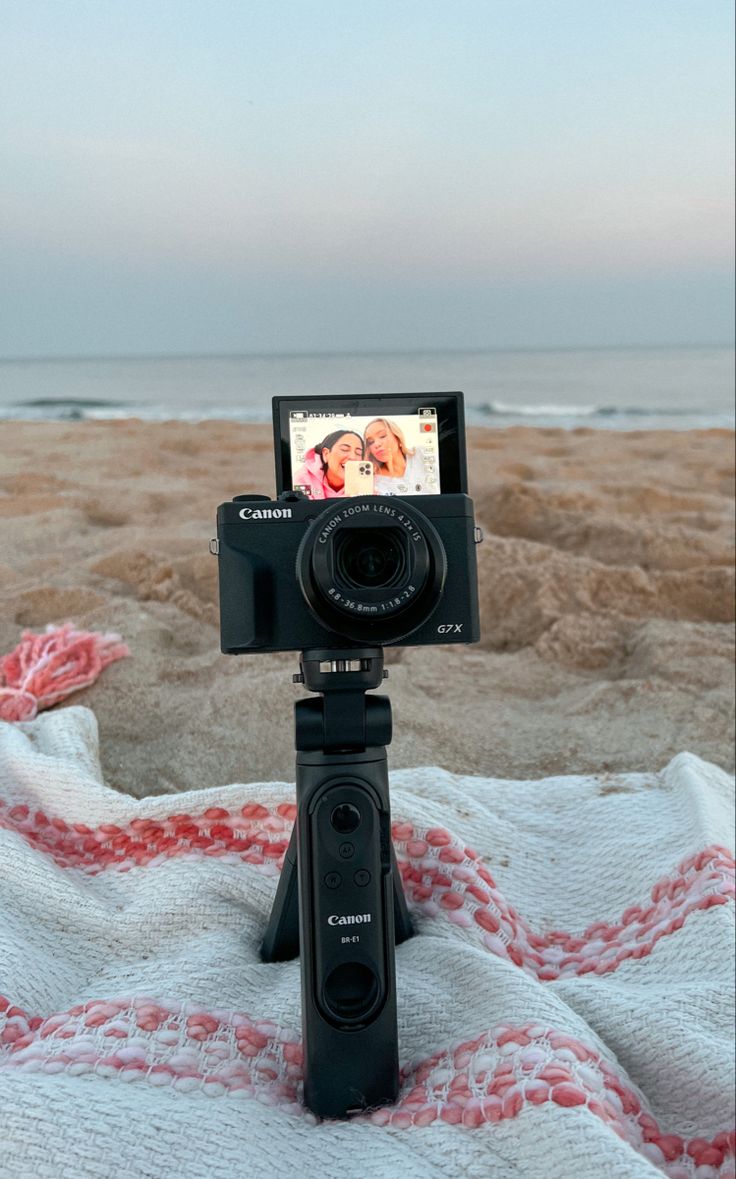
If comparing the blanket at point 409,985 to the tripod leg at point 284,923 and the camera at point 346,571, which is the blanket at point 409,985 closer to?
the tripod leg at point 284,923

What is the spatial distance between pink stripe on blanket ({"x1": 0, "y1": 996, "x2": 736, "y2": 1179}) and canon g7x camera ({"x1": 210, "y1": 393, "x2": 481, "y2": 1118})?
0.13ft

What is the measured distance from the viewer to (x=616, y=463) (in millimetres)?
3922

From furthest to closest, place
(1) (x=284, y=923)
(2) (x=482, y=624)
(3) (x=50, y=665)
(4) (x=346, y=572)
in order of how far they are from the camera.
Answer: (2) (x=482, y=624)
(3) (x=50, y=665)
(1) (x=284, y=923)
(4) (x=346, y=572)

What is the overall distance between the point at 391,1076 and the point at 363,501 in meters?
0.44

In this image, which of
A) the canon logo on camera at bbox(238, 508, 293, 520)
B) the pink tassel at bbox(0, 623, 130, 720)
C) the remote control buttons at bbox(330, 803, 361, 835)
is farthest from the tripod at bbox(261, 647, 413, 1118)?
the pink tassel at bbox(0, 623, 130, 720)

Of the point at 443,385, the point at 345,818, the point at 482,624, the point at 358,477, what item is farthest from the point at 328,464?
the point at 443,385

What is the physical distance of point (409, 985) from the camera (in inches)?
36.9

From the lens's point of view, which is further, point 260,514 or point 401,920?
point 401,920

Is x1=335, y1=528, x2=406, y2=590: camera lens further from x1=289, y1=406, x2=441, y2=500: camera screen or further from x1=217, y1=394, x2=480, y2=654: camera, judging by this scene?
x1=289, y1=406, x2=441, y2=500: camera screen

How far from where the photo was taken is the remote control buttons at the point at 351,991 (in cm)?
78

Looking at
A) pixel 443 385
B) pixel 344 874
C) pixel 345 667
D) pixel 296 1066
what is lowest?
pixel 296 1066

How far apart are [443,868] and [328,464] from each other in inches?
17.1

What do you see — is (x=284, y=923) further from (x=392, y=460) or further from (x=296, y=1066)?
(x=392, y=460)

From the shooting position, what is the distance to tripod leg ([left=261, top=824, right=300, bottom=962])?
96 cm
